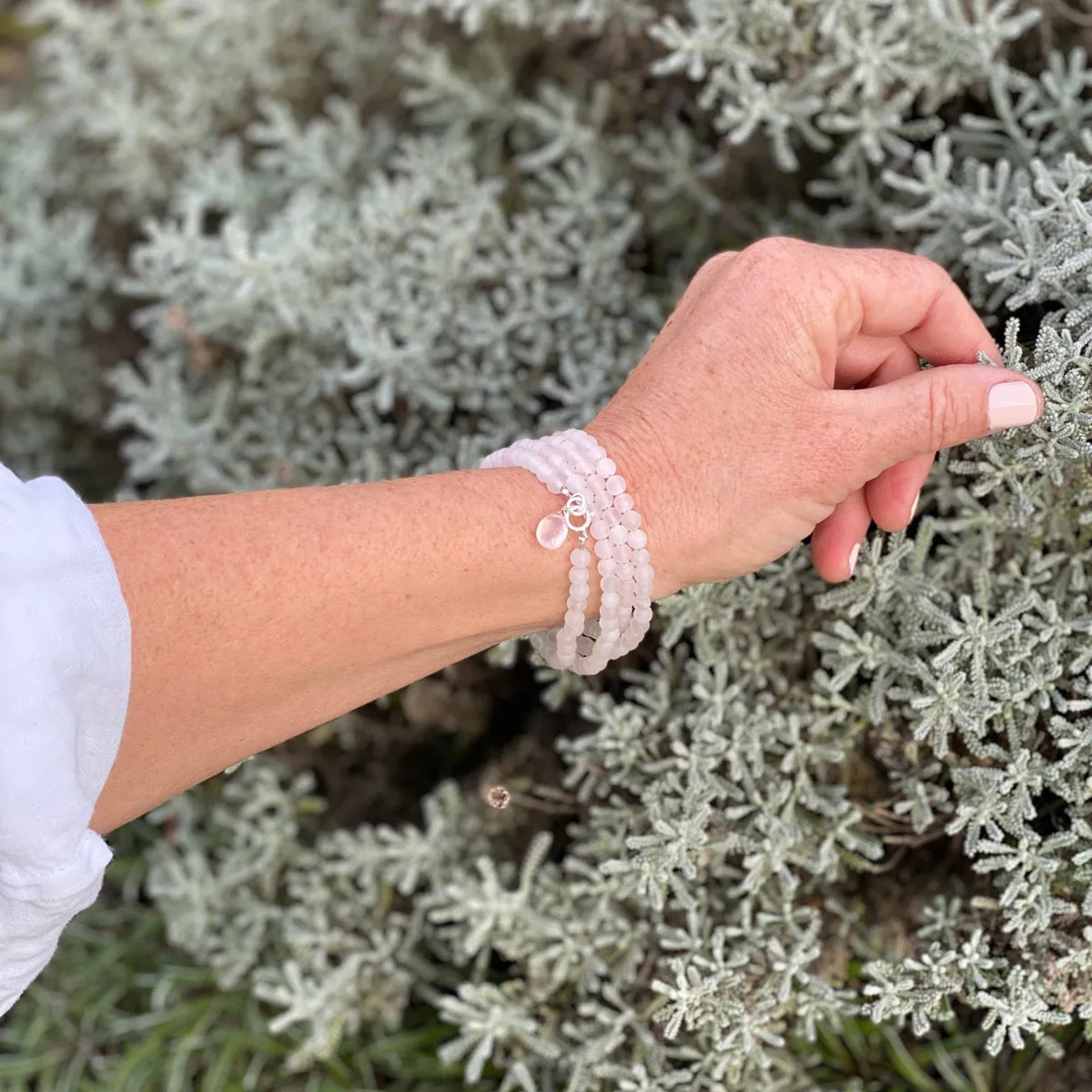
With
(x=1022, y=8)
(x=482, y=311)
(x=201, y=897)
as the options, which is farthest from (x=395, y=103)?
(x=201, y=897)

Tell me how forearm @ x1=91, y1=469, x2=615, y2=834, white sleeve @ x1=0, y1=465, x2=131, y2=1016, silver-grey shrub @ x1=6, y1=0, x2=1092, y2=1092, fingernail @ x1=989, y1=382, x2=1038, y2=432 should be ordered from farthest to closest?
silver-grey shrub @ x1=6, y1=0, x2=1092, y2=1092 → fingernail @ x1=989, y1=382, x2=1038, y2=432 → forearm @ x1=91, y1=469, x2=615, y2=834 → white sleeve @ x1=0, y1=465, x2=131, y2=1016

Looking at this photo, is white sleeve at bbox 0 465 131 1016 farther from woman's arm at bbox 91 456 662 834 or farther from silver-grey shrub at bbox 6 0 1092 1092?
silver-grey shrub at bbox 6 0 1092 1092

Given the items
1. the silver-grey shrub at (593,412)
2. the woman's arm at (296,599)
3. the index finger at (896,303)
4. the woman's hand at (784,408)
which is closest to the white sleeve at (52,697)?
the woman's arm at (296,599)

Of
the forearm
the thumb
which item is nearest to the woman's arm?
the forearm

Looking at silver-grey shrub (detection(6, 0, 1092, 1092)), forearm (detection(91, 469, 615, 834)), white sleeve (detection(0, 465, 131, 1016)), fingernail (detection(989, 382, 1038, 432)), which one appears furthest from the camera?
silver-grey shrub (detection(6, 0, 1092, 1092))

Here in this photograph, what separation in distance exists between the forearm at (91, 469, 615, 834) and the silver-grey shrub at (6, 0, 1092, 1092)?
1.49ft

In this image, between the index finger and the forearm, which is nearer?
the forearm

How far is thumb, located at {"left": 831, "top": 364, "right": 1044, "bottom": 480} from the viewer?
1.30 m

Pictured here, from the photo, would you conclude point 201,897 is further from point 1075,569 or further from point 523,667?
point 1075,569

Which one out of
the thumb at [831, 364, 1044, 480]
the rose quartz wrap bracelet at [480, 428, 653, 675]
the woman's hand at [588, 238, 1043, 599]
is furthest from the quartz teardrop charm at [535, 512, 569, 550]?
the thumb at [831, 364, 1044, 480]

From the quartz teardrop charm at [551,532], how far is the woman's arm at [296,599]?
0.02 m

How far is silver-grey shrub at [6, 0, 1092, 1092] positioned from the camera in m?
1.54

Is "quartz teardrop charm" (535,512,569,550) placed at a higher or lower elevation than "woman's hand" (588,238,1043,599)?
lower

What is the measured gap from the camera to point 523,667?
2.19 m
